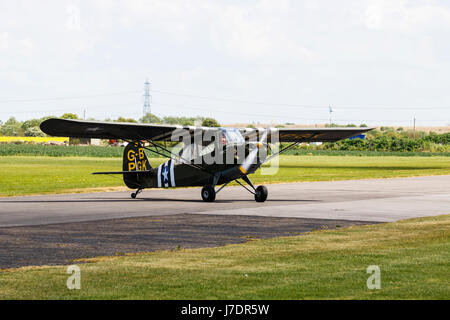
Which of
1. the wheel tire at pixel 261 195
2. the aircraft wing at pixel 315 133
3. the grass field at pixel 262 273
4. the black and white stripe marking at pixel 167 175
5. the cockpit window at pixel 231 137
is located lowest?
the grass field at pixel 262 273

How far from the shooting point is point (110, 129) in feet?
80.6

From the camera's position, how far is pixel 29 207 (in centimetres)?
2325

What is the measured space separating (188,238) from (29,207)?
10.1 metres

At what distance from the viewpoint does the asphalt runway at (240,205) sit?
20.2 metres

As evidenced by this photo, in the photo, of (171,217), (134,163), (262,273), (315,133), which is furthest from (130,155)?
(262,273)

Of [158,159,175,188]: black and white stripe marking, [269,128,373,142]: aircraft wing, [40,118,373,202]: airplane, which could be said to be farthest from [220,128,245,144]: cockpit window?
[158,159,175,188]: black and white stripe marking

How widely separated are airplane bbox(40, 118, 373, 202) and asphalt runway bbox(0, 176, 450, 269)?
2.59 feet

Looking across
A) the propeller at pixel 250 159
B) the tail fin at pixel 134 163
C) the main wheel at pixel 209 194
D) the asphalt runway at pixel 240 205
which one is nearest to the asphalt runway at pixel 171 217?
the asphalt runway at pixel 240 205

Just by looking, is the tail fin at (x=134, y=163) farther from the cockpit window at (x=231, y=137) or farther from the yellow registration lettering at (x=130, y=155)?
the cockpit window at (x=231, y=137)

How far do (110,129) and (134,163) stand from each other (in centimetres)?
394

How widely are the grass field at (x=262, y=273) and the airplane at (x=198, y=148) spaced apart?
1063 centimetres
